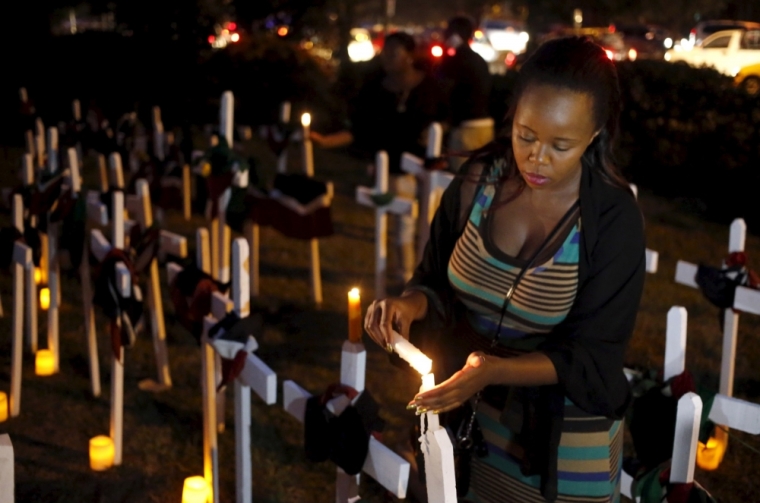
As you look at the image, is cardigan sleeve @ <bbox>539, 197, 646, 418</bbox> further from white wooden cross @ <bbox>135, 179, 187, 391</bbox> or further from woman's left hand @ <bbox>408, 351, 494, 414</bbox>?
white wooden cross @ <bbox>135, 179, 187, 391</bbox>

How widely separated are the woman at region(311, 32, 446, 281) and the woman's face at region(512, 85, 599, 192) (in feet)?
12.7

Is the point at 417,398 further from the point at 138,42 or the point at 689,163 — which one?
the point at 138,42

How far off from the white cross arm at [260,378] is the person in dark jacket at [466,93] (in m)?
3.84

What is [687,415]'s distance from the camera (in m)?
1.86

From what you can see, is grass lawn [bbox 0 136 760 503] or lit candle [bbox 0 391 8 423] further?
lit candle [bbox 0 391 8 423]

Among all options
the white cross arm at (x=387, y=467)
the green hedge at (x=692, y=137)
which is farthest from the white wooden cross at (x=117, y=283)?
the green hedge at (x=692, y=137)

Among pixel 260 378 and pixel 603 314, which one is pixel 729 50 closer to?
pixel 260 378

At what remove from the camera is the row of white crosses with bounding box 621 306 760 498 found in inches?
73.5

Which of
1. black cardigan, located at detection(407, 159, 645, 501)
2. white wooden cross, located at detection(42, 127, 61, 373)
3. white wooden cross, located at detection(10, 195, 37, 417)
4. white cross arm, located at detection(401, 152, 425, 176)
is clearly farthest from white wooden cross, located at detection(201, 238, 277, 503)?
white cross arm, located at detection(401, 152, 425, 176)

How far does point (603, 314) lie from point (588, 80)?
0.52m

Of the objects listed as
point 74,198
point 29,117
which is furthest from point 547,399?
point 29,117

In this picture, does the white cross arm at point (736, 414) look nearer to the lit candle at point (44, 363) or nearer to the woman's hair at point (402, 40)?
the lit candle at point (44, 363)

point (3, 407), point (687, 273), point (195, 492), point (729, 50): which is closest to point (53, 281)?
point (3, 407)

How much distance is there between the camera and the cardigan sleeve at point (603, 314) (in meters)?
1.88
